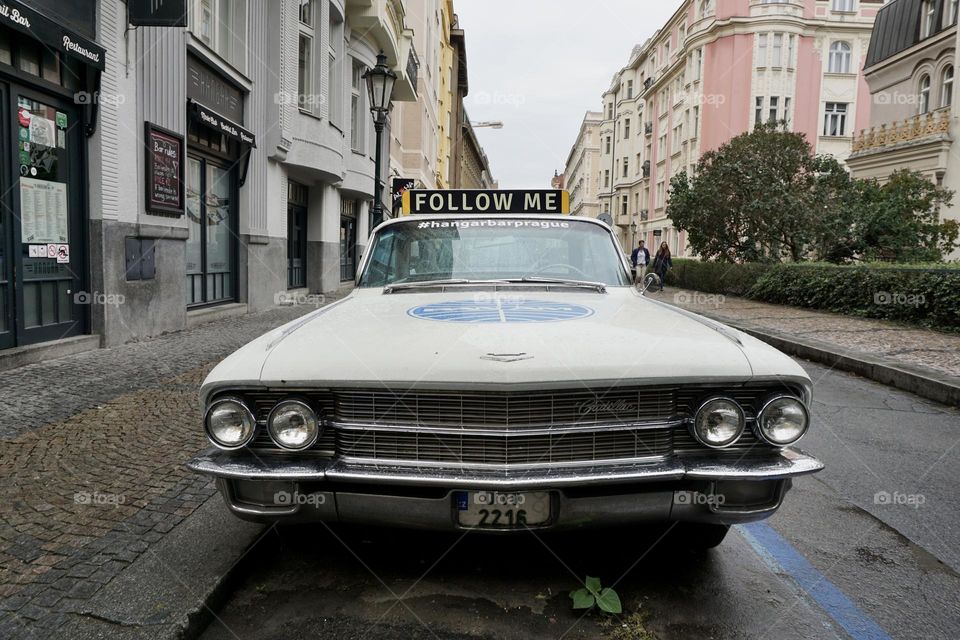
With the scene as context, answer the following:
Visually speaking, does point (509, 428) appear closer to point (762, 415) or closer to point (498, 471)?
point (498, 471)

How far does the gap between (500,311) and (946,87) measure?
2944cm

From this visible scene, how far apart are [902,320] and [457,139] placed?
5142 centimetres

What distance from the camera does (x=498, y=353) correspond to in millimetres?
2420

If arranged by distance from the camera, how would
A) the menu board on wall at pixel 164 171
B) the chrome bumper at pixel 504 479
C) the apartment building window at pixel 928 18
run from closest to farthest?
1. the chrome bumper at pixel 504 479
2. the menu board on wall at pixel 164 171
3. the apartment building window at pixel 928 18

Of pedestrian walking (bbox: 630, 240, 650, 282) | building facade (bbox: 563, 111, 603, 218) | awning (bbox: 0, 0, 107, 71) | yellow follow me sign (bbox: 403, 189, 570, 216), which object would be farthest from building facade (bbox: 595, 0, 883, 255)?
building facade (bbox: 563, 111, 603, 218)

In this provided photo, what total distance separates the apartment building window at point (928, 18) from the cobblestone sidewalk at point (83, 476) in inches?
1195

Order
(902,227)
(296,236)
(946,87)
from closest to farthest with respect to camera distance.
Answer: (296,236), (902,227), (946,87)

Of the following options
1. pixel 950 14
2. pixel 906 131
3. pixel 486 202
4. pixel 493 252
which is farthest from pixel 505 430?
pixel 950 14

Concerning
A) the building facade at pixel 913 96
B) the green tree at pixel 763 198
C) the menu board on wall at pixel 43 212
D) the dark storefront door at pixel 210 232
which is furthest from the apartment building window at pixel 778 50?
the menu board on wall at pixel 43 212

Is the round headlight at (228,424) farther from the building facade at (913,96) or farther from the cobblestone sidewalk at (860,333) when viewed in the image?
the building facade at (913,96)

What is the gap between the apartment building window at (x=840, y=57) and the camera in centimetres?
4219

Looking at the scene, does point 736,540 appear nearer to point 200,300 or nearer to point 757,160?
point 200,300

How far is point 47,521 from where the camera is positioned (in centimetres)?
313

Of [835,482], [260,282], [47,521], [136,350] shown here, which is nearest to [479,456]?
[47,521]
